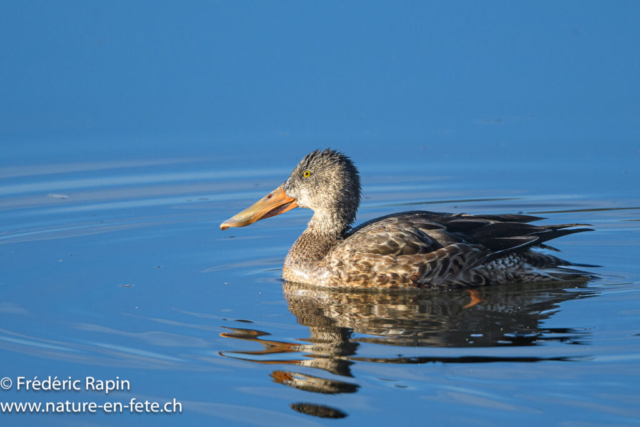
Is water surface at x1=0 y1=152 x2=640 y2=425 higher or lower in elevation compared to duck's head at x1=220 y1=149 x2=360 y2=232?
lower

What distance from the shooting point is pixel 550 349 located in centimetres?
636

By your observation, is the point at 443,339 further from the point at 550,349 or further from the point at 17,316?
the point at 17,316

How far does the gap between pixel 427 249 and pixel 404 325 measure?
4.26ft

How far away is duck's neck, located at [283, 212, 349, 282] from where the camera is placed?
8641 mm

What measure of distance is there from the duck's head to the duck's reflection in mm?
835

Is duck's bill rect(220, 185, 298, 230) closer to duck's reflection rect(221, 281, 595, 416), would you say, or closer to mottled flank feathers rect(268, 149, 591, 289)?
mottled flank feathers rect(268, 149, 591, 289)

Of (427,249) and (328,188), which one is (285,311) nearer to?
(427,249)

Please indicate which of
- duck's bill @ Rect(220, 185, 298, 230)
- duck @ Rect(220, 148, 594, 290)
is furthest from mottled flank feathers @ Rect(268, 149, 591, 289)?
duck's bill @ Rect(220, 185, 298, 230)

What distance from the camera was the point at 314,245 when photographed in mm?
8883

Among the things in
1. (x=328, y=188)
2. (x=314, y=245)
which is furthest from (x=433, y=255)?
(x=328, y=188)

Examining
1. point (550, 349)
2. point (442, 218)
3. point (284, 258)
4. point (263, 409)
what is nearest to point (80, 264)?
point (284, 258)

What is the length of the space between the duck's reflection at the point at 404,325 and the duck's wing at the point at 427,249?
0.16 m

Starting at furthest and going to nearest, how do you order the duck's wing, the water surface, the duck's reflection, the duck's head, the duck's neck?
1. the duck's head
2. the duck's neck
3. the duck's wing
4. the duck's reflection
5. the water surface

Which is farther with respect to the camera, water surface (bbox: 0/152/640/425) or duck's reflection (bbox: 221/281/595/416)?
duck's reflection (bbox: 221/281/595/416)
